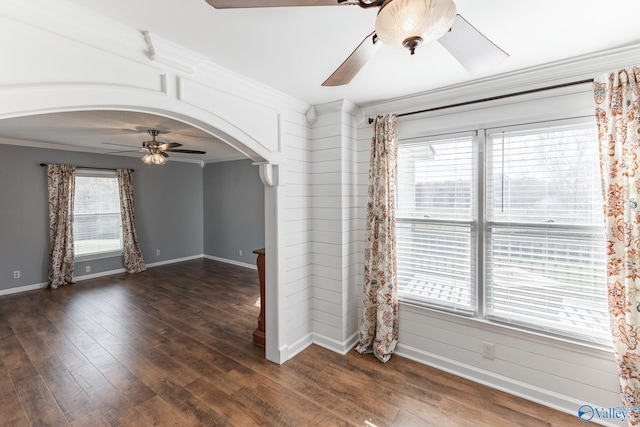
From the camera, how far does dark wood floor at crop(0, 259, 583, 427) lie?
2.08 m

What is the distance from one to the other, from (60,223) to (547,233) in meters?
7.08

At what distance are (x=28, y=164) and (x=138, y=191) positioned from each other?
1737 millimetres

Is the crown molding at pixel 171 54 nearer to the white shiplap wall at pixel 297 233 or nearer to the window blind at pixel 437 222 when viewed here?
the white shiplap wall at pixel 297 233

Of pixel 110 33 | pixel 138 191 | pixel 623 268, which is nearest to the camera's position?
pixel 110 33

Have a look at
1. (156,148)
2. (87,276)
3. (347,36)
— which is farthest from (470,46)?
(87,276)

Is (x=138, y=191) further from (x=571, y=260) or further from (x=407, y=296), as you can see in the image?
(x=571, y=260)

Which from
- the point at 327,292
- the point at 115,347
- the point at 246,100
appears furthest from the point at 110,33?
the point at 115,347

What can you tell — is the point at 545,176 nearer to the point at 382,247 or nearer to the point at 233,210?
the point at 382,247

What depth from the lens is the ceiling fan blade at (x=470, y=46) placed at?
3.96 ft

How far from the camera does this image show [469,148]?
2.51m

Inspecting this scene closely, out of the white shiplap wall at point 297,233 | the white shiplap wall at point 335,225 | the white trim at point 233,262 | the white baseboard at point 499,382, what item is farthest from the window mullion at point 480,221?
the white trim at point 233,262

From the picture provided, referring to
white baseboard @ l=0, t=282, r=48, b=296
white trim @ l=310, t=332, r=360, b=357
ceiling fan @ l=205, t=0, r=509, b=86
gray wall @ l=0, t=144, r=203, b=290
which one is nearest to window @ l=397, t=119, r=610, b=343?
white trim @ l=310, t=332, r=360, b=357

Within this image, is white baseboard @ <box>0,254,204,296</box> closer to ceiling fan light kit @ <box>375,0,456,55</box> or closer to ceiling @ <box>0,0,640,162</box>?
ceiling @ <box>0,0,640,162</box>

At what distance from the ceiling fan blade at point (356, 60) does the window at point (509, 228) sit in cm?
142
